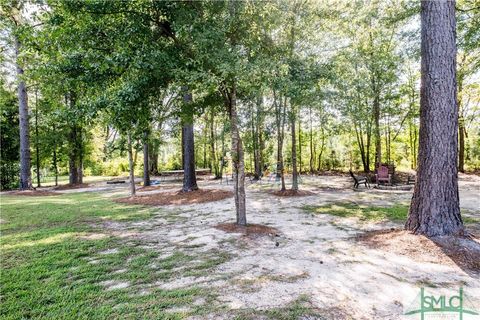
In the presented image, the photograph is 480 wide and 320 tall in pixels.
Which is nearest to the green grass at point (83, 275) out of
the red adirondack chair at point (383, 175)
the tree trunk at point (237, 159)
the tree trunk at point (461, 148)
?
the tree trunk at point (237, 159)

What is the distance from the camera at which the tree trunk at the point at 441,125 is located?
4148mm

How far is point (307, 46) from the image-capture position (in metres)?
9.48

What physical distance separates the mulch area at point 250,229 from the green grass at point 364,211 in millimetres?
2116

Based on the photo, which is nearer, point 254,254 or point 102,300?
point 102,300

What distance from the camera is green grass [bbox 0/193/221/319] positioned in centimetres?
256

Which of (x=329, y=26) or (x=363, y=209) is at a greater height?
(x=329, y=26)

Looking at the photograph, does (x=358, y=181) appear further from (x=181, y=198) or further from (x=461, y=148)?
(x=461, y=148)

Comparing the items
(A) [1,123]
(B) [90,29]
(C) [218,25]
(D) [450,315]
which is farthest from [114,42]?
(A) [1,123]

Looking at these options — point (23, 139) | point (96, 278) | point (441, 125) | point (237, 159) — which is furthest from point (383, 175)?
point (23, 139)

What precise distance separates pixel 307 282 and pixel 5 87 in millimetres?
21249

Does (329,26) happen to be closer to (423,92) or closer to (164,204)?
(423,92)

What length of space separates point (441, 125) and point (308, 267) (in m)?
2.93

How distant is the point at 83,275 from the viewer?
3371 millimetres

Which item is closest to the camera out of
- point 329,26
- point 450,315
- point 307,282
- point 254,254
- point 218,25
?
point 450,315
